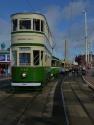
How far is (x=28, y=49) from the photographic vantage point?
27.0 metres

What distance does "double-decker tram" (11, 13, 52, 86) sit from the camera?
26.3 meters

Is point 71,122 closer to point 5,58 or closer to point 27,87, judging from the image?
point 27,87

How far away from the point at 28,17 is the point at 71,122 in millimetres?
14572

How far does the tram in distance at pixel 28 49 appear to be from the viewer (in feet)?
86.2

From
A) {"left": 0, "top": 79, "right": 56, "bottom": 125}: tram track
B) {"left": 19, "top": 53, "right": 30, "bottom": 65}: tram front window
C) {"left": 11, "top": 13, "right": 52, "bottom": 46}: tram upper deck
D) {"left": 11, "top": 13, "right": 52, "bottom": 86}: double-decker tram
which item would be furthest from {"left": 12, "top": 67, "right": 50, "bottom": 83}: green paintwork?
{"left": 0, "top": 79, "right": 56, "bottom": 125}: tram track

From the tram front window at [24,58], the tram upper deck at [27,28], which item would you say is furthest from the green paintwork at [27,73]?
the tram upper deck at [27,28]

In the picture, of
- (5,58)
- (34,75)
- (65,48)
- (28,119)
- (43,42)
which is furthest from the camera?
(65,48)

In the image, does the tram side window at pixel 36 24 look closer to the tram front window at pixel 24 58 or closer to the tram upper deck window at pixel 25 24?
the tram upper deck window at pixel 25 24

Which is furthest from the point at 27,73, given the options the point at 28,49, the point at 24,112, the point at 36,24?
the point at 24,112

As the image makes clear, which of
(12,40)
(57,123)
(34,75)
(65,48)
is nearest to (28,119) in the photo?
(57,123)

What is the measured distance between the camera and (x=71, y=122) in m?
14.3

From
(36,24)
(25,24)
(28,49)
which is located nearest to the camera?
(28,49)

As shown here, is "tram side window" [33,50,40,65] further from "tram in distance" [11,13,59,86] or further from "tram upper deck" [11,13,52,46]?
"tram upper deck" [11,13,52,46]

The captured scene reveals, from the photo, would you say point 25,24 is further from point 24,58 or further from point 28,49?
point 24,58
